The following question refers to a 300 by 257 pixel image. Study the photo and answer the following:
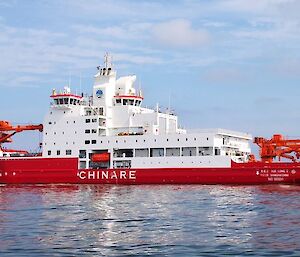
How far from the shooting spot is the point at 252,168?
42000 mm

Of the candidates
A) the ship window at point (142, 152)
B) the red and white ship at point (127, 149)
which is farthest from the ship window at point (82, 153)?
the ship window at point (142, 152)

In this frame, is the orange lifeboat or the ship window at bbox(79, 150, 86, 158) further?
the ship window at bbox(79, 150, 86, 158)

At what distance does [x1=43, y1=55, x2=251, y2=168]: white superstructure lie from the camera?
43.6 meters

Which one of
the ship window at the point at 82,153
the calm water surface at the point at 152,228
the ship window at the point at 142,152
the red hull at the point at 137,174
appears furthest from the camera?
the ship window at the point at 82,153

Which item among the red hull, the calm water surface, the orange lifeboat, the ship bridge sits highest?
the ship bridge

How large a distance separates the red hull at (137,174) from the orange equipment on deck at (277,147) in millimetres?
2590

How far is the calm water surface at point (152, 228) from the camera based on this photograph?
1404cm

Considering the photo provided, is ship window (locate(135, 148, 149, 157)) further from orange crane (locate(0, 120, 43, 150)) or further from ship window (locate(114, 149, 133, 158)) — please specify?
orange crane (locate(0, 120, 43, 150))

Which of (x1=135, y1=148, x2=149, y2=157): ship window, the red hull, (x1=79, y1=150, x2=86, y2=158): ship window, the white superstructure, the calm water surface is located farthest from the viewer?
(x1=79, y1=150, x2=86, y2=158): ship window

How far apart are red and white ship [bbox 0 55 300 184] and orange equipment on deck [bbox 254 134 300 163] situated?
81mm

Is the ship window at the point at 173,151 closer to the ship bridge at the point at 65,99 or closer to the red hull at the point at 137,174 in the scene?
the red hull at the point at 137,174

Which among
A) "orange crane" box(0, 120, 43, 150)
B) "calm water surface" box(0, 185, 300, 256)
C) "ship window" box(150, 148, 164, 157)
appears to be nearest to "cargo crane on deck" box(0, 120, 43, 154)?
"orange crane" box(0, 120, 43, 150)

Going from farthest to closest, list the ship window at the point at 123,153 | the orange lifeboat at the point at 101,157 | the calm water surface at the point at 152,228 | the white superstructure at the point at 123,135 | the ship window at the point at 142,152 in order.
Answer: the orange lifeboat at the point at 101,157 < the ship window at the point at 123,153 < the ship window at the point at 142,152 < the white superstructure at the point at 123,135 < the calm water surface at the point at 152,228

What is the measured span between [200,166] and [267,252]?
97.0 feet
